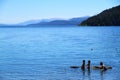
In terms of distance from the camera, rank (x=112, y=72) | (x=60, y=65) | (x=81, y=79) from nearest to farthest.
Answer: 1. (x=81, y=79)
2. (x=112, y=72)
3. (x=60, y=65)

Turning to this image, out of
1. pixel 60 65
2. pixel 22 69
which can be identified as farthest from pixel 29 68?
pixel 60 65

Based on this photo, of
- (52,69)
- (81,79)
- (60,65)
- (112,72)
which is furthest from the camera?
(60,65)

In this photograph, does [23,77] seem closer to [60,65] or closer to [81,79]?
[81,79]

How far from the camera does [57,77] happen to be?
44.5 metres

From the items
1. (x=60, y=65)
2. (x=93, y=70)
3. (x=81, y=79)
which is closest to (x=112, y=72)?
(x=93, y=70)

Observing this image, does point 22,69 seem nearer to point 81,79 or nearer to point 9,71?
point 9,71

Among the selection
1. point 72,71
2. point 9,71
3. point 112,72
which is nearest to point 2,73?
point 9,71

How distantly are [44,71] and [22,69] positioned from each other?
401 centimetres

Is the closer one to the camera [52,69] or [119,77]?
[119,77]

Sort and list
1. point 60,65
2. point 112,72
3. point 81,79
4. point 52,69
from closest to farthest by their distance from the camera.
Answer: point 81,79 → point 112,72 → point 52,69 → point 60,65

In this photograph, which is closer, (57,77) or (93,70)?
(57,77)

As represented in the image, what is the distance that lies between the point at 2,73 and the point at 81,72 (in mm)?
9839

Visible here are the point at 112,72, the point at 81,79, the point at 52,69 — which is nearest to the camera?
the point at 81,79

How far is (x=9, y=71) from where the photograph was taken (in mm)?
49969
